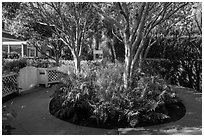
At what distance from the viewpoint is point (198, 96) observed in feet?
23.3

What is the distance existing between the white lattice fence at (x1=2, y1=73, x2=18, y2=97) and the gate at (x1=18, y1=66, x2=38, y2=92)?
0.80ft

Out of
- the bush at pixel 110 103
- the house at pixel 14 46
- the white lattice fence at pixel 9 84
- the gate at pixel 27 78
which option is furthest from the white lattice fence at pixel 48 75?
the house at pixel 14 46

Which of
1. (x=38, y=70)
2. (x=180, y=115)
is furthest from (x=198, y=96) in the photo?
(x=38, y=70)

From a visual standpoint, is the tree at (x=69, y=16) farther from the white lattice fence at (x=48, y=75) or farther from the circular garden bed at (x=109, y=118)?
the circular garden bed at (x=109, y=118)

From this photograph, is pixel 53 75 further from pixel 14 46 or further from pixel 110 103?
pixel 14 46

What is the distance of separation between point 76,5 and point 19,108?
409 cm

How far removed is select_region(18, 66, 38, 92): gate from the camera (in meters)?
7.98

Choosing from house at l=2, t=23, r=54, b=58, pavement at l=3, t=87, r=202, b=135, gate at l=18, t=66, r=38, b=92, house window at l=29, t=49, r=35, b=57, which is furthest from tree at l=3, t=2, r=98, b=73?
house window at l=29, t=49, r=35, b=57

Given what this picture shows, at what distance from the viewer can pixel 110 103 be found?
15.1ft

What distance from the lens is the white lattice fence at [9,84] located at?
278 inches

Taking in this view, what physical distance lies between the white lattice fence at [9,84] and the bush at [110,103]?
7.32 ft

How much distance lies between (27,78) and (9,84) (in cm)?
138

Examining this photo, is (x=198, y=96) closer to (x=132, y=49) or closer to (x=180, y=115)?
(x=180, y=115)

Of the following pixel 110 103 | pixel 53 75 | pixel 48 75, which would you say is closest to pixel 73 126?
pixel 110 103
